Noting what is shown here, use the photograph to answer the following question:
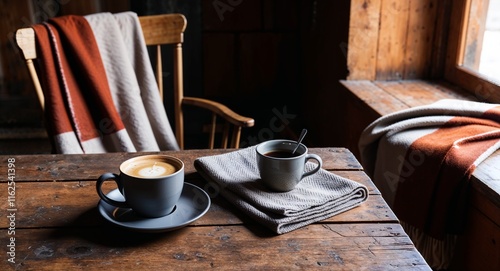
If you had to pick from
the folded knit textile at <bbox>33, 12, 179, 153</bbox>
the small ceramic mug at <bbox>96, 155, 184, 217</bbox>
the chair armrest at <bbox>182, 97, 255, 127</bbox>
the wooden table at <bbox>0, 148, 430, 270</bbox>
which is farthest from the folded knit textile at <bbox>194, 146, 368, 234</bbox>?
the folded knit textile at <bbox>33, 12, 179, 153</bbox>

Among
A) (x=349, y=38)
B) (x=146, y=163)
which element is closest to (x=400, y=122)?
(x=349, y=38)

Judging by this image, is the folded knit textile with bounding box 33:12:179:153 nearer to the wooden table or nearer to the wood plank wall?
the wooden table

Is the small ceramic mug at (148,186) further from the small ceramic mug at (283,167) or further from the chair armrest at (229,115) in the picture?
the chair armrest at (229,115)

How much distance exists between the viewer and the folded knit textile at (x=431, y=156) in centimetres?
129

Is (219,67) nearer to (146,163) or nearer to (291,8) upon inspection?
(291,8)

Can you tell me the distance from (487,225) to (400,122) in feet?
1.38

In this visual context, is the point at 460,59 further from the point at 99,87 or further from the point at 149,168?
the point at 149,168

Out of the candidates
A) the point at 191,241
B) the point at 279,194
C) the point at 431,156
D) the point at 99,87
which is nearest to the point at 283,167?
the point at 279,194

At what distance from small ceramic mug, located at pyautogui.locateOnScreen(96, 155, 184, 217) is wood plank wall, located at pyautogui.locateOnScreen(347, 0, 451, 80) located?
53.0 inches

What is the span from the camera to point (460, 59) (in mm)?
1984

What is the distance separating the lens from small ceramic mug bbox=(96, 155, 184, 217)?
2.71 feet

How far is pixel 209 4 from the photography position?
2.69 meters

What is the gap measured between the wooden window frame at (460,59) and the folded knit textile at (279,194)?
1.03m

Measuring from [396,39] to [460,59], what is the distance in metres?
0.25
